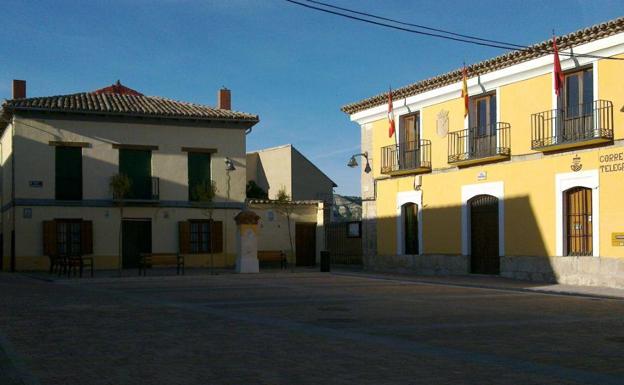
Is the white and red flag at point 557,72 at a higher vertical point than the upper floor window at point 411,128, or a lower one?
higher

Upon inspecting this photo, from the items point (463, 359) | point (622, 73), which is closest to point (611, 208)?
point (622, 73)

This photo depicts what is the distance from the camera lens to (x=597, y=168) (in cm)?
2005

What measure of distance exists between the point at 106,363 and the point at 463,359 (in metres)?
3.79

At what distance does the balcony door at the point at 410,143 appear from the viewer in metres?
27.0

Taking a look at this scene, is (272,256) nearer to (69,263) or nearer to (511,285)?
(69,263)

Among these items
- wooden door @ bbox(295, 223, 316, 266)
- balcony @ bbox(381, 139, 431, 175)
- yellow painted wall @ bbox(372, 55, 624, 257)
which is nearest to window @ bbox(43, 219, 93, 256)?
wooden door @ bbox(295, 223, 316, 266)

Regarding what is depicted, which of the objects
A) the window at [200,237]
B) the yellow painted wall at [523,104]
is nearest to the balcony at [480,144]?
the yellow painted wall at [523,104]

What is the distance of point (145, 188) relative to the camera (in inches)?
1239

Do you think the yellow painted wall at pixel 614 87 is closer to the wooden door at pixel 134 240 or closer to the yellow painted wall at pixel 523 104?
the yellow painted wall at pixel 523 104

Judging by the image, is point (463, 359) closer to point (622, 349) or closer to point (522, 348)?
point (522, 348)

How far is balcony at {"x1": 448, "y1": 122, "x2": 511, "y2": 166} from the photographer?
2312 cm

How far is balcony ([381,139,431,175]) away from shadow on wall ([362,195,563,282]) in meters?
1.37

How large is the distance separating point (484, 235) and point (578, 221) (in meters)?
3.87

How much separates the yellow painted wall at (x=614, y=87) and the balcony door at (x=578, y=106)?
21.3 inches
